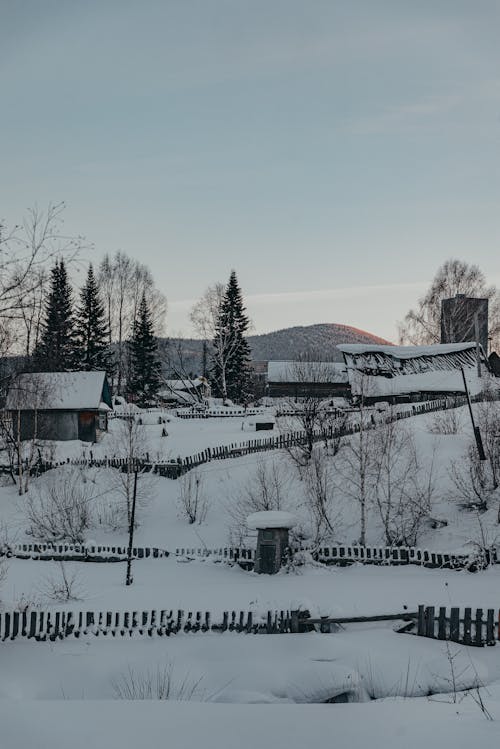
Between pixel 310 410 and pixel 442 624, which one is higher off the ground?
pixel 310 410

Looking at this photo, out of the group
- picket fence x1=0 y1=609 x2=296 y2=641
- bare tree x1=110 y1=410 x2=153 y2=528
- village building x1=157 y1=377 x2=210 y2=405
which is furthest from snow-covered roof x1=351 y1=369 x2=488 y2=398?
picket fence x1=0 y1=609 x2=296 y2=641

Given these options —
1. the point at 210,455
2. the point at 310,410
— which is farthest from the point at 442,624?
the point at 210,455

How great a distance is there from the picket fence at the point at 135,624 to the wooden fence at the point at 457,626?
2.68m

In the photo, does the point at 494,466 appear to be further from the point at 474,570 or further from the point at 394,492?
the point at 474,570

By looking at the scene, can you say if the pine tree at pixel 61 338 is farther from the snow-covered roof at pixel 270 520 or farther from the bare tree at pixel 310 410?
the snow-covered roof at pixel 270 520

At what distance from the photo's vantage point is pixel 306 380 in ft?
185

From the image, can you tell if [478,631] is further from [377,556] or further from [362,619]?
[377,556]

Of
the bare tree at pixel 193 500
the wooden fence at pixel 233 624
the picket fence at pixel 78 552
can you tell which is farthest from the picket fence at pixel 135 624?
the bare tree at pixel 193 500

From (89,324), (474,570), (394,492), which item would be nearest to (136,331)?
(89,324)

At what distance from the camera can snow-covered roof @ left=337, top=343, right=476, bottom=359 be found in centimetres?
4812

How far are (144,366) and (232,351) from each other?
840cm

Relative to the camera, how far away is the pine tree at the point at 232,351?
199 ft

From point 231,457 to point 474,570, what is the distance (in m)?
14.8

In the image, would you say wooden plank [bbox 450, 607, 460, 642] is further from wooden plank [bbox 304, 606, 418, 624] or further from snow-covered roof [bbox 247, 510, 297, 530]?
snow-covered roof [bbox 247, 510, 297, 530]
